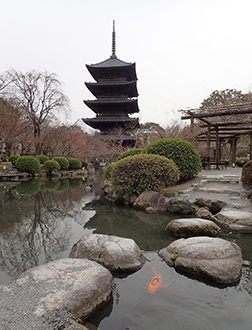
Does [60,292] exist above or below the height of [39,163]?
below

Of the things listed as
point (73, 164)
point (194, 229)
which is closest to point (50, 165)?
point (73, 164)

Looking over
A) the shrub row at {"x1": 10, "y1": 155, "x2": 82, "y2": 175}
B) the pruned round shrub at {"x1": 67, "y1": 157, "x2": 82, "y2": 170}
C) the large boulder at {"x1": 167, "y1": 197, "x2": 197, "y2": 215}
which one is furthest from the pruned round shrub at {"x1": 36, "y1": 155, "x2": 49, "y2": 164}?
the large boulder at {"x1": 167, "y1": 197, "x2": 197, "y2": 215}

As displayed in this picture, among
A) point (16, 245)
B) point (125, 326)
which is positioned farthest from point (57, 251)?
point (125, 326)

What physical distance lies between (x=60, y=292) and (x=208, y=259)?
1807mm

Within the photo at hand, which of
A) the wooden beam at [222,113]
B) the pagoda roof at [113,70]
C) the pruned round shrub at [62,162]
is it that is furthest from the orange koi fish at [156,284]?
the pagoda roof at [113,70]

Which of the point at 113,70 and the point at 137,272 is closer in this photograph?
the point at 137,272

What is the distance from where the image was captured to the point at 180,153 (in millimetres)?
7480

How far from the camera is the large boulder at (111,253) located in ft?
9.24

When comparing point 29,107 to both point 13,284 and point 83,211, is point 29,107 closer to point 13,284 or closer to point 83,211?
point 83,211

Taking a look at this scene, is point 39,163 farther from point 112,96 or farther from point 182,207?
point 182,207

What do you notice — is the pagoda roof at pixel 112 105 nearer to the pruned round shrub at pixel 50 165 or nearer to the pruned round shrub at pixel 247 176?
the pruned round shrub at pixel 50 165

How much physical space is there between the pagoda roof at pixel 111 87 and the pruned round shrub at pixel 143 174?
65.5 ft

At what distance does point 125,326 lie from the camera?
1.90 metres

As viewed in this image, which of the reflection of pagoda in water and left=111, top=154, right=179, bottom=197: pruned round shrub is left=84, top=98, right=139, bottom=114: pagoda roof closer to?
the reflection of pagoda in water
